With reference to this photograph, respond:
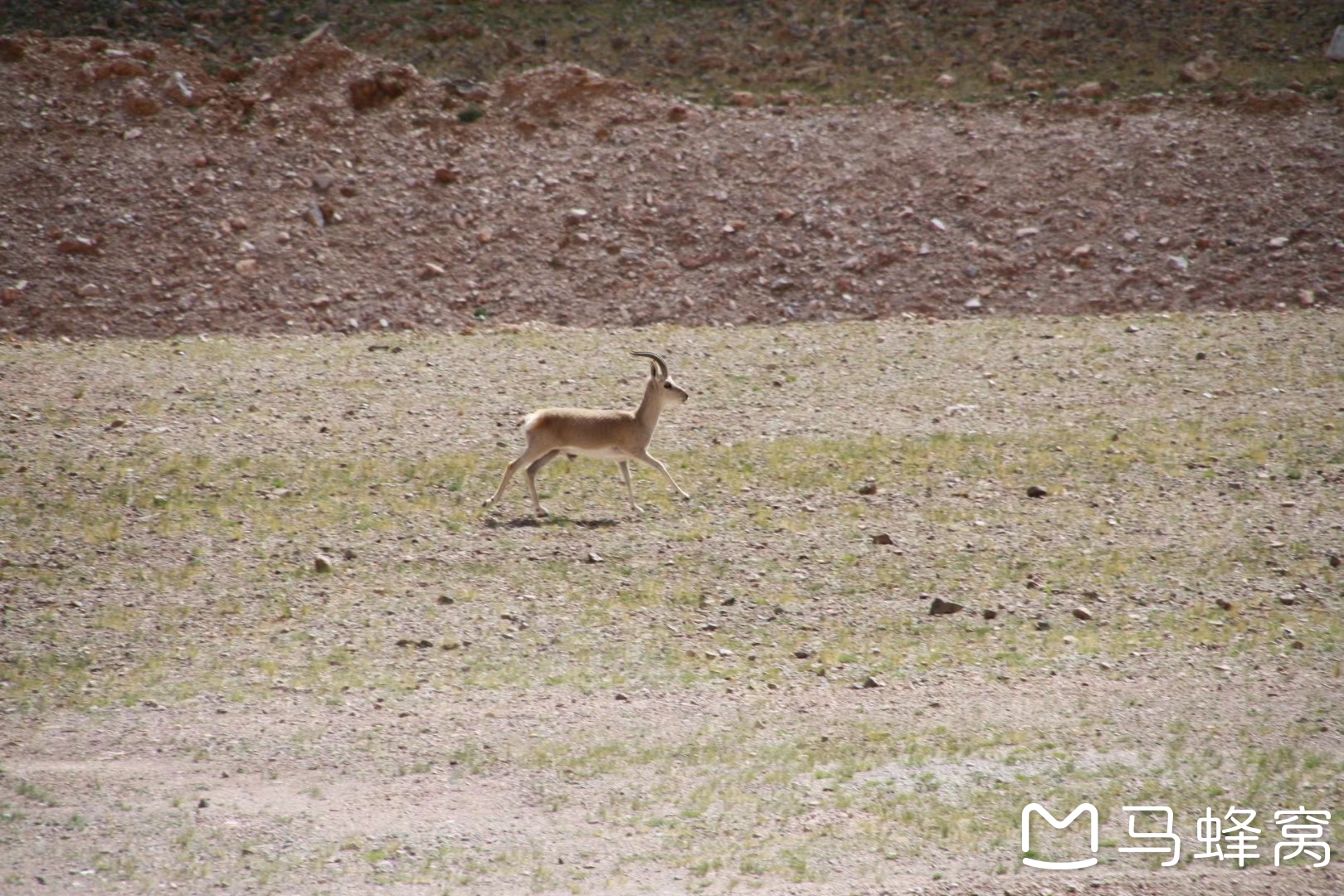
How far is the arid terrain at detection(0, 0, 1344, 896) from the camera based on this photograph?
7.80 metres

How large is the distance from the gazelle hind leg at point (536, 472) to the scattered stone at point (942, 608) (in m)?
3.74

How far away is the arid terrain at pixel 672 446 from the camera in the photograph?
307 inches

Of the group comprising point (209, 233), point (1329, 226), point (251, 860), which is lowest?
point (1329, 226)

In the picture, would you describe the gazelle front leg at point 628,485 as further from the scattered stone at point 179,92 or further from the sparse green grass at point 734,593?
the scattered stone at point 179,92

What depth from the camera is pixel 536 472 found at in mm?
13047

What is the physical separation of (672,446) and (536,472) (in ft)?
8.94

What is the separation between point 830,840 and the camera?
7367 millimetres

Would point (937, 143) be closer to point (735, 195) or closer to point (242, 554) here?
point (735, 195)

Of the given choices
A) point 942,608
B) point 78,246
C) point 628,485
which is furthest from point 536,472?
point 78,246

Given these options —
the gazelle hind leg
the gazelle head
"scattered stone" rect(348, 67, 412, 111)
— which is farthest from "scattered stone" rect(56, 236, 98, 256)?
the gazelle hind leg

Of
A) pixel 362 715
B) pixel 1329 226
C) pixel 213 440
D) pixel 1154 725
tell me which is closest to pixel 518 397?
pixel 213 440

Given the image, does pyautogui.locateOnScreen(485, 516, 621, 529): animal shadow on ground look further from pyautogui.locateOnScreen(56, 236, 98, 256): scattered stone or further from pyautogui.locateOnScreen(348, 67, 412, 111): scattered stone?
pyautogui.locateOnScreen(348, 67, 412, 111): scattered stone

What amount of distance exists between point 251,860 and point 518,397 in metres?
10.8

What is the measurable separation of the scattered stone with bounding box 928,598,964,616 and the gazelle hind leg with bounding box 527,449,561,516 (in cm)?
374
